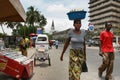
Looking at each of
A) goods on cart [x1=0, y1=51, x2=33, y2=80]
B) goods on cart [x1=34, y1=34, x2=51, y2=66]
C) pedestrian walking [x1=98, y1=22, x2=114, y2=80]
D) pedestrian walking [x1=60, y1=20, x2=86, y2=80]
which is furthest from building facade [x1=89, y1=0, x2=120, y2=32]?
pedestrian walking [x1=60, y1=20, x2=86, y2=80]

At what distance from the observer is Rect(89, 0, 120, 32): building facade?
139 meters

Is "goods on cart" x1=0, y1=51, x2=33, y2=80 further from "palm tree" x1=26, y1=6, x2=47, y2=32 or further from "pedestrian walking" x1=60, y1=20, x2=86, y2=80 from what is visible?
"palm tree" x1=26, y1=6, x2=47, y2=32

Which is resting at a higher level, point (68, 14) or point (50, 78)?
point (68, 14)

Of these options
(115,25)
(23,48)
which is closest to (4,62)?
(23,48)

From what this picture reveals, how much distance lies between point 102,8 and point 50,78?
140 m

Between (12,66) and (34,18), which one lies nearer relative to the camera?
(12,66)

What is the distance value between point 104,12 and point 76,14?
141424 mm

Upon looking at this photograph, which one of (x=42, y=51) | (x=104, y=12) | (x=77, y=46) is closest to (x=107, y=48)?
(x=77, y=46)

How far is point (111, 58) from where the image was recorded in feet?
36.0

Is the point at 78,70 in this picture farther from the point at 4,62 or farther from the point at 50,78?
the point at 50,78

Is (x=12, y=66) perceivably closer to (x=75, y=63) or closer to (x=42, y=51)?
(x=75, y=63)

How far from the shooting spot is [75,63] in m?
8.08

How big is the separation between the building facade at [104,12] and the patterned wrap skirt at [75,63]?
122 metres

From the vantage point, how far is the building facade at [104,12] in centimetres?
13912
